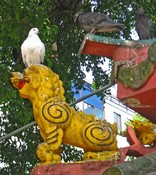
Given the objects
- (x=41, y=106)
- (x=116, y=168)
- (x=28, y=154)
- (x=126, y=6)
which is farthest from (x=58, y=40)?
(x=116, y=168)

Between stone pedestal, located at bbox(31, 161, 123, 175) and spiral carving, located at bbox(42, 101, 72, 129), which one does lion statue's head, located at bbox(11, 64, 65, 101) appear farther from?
stone pedestal, located at bbox(31, 161, 123, 175)

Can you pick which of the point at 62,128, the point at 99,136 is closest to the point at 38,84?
the point at 62,128

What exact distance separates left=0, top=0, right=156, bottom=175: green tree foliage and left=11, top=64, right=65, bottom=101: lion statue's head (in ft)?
11.0

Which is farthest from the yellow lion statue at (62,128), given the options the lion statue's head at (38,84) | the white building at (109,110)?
the white building at (109,110)

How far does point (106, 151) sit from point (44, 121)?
63 centimetres

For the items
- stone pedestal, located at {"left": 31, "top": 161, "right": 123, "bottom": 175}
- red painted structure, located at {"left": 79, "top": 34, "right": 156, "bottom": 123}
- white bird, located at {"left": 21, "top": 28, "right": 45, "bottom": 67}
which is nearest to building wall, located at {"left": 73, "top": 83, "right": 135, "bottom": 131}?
white bird, located at {"left": 21, "top": 28, "right": 45, "bottom": 67}

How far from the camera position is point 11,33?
8.66 metres

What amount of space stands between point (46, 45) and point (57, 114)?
4.22 meters

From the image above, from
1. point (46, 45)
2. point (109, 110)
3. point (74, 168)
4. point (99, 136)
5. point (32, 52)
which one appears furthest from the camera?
point (109, 110)

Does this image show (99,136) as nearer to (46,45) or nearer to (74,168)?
(74,168)

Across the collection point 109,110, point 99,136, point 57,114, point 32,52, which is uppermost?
point 32,52

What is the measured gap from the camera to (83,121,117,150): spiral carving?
4.93m

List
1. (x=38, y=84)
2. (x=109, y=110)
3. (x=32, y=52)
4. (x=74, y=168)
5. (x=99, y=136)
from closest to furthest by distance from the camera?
(x=74, y=168) < (x=99, y=136) < (x=38, y=84) < (x=32, y=52) < (x=109, y=110)

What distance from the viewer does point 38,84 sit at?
5.23 m
